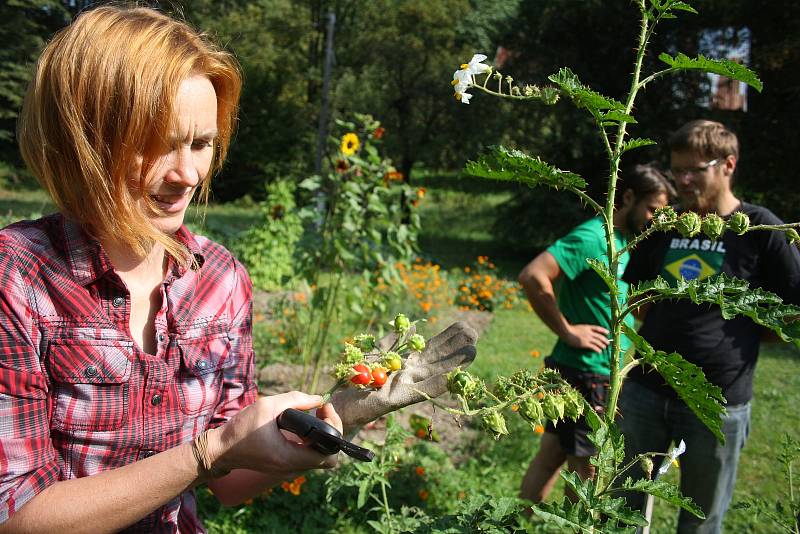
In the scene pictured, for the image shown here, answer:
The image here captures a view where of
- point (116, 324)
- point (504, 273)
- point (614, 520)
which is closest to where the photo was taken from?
point (614, 520)

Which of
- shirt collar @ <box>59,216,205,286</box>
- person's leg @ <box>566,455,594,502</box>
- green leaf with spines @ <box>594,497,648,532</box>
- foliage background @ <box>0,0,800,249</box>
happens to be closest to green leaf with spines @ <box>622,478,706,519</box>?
green leaf with spines @ <box>594,497,648,532</box>

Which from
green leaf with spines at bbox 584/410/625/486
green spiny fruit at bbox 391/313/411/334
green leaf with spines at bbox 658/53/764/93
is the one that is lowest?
green leaf with spines at bbox 584/410/625/486

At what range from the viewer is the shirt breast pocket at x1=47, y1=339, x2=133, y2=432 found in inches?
40.2

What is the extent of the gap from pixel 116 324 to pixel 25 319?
0.51ft

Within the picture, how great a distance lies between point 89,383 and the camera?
1041mm

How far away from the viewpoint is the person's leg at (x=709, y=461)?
7.34 feet

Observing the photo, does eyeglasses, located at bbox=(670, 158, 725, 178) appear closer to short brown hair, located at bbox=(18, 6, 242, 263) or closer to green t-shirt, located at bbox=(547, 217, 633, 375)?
green t-shirt, located at bbox=(547, 217, 633, 375)

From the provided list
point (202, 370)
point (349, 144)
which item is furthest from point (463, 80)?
point (349, 144)

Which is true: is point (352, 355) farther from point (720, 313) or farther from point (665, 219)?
point (720, 313)

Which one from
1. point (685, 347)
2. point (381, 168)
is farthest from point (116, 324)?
point (381, 168)

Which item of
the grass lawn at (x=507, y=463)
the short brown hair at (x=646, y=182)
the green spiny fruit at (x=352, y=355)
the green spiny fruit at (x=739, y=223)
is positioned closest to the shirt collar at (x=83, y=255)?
the grass lawn at (x=507, y=463)

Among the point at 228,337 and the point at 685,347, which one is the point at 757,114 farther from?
the point at 228,337

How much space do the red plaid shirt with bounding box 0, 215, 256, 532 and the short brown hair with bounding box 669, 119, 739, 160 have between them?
1.86m

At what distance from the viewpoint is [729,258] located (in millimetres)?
2256
